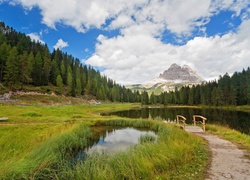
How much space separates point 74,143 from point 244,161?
40.9 feet

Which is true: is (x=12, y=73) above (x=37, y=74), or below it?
below

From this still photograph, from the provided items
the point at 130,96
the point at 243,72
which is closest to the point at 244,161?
the point at 243,72

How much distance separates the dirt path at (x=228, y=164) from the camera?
6.45 m

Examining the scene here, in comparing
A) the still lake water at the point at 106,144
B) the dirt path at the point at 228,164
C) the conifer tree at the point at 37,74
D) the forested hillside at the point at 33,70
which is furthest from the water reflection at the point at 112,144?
the conifer tree at the point at 37,74

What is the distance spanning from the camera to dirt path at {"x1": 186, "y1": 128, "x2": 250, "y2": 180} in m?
6.45

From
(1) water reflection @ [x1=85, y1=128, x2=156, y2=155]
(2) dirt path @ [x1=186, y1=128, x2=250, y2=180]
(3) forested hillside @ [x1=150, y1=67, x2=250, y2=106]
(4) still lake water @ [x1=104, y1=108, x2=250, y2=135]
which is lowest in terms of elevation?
(1) water reflection @ [x1=85, y1=128, x2=156, y2=155]

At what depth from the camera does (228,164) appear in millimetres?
7664

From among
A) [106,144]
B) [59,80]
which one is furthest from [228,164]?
[59,80]

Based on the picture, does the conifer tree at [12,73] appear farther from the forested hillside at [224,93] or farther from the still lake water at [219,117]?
the forested hillside at [224,93]

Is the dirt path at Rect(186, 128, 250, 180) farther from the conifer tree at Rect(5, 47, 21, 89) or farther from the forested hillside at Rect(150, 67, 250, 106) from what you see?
the forested hillside at Rect(150, 67, 250, 106)

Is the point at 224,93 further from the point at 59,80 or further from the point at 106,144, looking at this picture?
the point at 106,144

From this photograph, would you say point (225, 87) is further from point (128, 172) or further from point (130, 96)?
point (128, 172)

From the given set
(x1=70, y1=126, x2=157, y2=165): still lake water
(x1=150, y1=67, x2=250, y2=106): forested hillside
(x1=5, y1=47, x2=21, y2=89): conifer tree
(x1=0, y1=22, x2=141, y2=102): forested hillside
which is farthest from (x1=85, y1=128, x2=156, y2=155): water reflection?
(x1=150, y1=67, x2=250, y2=106): forested hillside

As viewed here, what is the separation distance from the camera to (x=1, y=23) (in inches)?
5812
